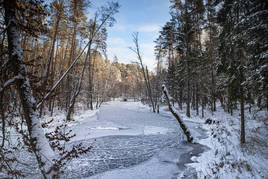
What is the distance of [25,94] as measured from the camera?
2.62 m

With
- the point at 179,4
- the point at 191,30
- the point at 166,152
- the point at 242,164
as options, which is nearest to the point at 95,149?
the point at 166,152

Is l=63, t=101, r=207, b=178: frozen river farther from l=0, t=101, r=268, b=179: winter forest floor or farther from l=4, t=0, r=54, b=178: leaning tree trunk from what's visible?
l=4, t=0, r=54, b=178: leaning tree trunk

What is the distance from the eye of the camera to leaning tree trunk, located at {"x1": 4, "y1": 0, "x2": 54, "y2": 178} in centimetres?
248

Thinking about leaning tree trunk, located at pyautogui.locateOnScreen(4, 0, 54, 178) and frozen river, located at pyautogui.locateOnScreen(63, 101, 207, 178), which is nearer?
leaning tree trunk, located at pyautogui.locateOnScreen(4, 0, 54, 178)

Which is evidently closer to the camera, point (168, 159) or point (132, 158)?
point (168, 159)

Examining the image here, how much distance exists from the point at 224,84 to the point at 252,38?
2527 mm

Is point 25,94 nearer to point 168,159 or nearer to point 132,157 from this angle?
point 132,157

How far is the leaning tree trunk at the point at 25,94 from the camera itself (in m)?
2.48

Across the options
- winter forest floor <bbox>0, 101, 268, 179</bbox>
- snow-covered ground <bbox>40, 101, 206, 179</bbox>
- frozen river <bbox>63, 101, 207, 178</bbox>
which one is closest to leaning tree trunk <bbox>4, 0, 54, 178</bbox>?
snow-covered ground <bbox>40, 101, 206, 179</bbox>

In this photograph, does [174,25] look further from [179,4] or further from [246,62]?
[246,62]

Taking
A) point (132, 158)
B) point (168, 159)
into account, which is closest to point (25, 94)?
point (132, 158)

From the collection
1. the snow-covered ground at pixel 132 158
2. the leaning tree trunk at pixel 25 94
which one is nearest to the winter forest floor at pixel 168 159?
the snow-covered ground at pixel 132 158

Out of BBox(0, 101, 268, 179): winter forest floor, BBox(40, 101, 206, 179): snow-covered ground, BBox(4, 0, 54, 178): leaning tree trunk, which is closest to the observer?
BBox(4, 0, 54, 178): leaning tree trunk

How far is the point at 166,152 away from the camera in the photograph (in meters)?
5.72
